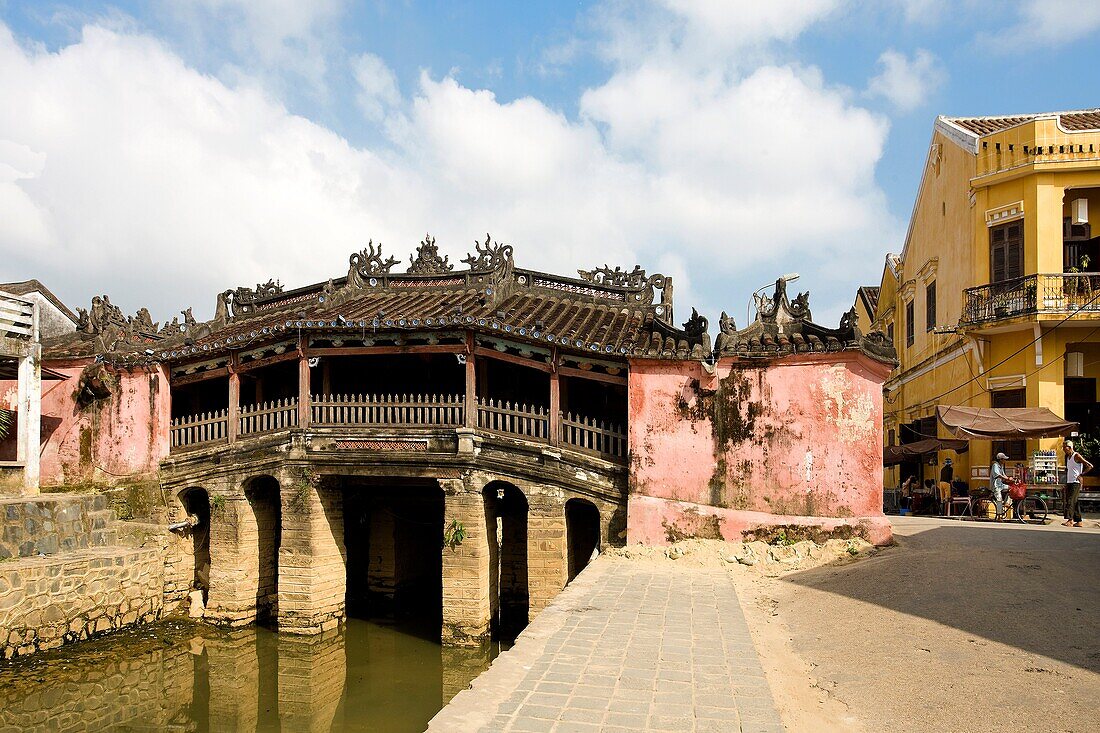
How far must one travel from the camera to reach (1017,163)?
62.1ft

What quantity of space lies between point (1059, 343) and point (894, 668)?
15.6 m

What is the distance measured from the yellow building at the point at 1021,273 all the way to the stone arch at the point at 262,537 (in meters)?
16.7

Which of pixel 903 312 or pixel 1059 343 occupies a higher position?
pixel 903 312

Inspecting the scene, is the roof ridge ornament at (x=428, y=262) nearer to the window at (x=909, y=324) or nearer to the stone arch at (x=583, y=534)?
the stone arch at (x=583, y=534)

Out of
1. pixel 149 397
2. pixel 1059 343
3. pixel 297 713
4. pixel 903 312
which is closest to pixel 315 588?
pixel 297 713

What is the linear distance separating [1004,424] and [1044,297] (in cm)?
420

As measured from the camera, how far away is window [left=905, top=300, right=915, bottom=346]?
87.1ft

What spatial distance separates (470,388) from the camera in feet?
45.3

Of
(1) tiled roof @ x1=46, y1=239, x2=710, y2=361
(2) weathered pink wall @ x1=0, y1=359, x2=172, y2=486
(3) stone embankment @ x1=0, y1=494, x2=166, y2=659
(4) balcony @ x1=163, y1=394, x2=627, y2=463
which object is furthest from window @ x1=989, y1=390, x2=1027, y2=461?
(2) weathered pink wall @ x1=0, y1=359, x2=172, y2=486

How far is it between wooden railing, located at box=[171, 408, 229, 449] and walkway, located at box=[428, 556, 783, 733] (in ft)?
32.6

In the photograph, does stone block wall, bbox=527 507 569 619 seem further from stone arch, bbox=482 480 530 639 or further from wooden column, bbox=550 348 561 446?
stone arch, bbox=482 480 530 639

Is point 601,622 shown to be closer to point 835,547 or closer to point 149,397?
point 835,547

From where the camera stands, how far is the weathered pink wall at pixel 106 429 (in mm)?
16422

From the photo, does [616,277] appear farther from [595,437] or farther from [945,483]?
[945,483]
